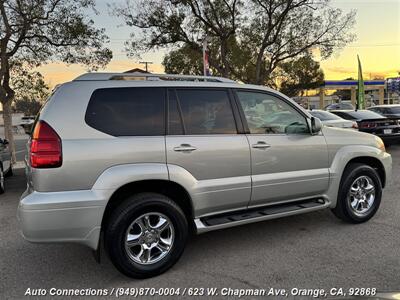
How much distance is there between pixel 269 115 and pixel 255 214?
1189mm

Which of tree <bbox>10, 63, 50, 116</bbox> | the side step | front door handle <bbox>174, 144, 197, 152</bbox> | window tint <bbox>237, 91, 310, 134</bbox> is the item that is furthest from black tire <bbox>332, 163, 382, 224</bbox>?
tree <bbox>10, 63, 50, 116</bbox>

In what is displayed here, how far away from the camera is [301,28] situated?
64.5ft

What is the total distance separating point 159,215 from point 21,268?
1.63m

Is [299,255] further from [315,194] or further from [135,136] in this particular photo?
[135,136]

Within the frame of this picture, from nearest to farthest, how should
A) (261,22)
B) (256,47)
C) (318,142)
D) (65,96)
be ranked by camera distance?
(65,96) → (318,142) → (261,22) → (256,47)

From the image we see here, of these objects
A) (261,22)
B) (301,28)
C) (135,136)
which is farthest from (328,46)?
(135,136)

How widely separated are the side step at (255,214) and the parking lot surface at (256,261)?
0.38 m

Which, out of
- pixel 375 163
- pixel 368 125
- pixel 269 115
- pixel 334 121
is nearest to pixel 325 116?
pixel 334 121

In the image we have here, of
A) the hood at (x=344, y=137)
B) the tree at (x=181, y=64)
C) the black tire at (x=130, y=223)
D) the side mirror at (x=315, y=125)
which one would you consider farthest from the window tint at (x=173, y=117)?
the tree at (x=181, y=64)

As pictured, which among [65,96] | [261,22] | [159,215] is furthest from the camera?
[261,22]

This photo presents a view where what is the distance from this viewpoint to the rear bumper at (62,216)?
10.6 ft

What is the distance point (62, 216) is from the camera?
10.7 feet

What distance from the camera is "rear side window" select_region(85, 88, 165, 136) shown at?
351 centimetres

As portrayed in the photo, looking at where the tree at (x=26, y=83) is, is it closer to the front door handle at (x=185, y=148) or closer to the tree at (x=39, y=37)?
the tree at (x=39, y=37)
